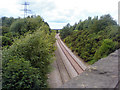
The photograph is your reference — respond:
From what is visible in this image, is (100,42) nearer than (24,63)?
No

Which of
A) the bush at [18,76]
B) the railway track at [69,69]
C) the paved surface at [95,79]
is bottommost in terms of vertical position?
the railway track at [69,69]

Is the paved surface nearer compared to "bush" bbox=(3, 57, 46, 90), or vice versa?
the paved surface

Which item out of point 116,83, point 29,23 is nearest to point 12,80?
point 116,83

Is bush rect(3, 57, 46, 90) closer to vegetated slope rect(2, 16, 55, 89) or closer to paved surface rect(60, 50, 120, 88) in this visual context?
vegetated slope rect(2, 16, 55, 89)

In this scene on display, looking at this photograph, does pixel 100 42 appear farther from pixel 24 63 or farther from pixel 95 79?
pixel 95 79

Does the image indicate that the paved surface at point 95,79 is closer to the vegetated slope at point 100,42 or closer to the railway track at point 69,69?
the railway track at point 69,69

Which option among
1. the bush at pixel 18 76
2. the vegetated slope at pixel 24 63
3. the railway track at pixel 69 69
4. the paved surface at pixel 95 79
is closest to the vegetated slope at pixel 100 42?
the railway track at pixel 69 69

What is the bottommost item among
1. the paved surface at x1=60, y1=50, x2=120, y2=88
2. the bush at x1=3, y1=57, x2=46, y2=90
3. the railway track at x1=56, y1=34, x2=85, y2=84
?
the railway track at x1=56, y1=34, x2=85, y2=84

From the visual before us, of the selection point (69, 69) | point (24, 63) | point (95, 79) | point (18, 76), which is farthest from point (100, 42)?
point (95, 79)

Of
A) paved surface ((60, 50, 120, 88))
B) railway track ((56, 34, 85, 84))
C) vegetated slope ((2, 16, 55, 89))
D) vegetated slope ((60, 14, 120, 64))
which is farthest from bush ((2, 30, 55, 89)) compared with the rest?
vegetated slope ((60, 14, 120, 64))

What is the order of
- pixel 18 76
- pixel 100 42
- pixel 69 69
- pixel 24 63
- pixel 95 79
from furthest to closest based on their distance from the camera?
pixel 100 42 < pixel 69 69 < pixel 24 63 < pixel 18 76 < pixel 95 79

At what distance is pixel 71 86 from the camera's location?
3.73ft

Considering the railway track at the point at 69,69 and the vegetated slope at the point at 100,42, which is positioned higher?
the vegetated slope at the point at 100,42

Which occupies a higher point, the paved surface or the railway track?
the paved surface
